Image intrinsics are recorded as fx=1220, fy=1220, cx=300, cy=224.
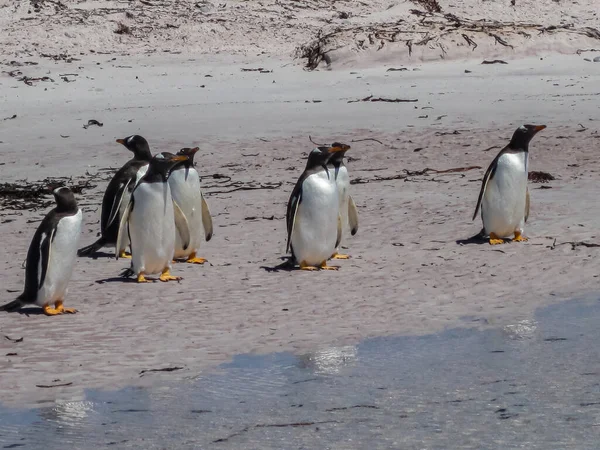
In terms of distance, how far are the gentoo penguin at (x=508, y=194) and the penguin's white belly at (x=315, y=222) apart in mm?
1110

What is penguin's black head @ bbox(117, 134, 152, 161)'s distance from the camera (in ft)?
26.0

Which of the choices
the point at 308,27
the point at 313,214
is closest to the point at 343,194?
the point at 313,214

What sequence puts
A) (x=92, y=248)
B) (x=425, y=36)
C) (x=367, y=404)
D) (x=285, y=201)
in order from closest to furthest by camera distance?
(x=367, y=404) → (x=92, y=248) → (x=285, y=201) → (x=425, y=36)

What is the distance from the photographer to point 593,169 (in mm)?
10234

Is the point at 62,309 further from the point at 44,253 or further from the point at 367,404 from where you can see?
the point at 367,404

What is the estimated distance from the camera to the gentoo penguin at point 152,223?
704 cm

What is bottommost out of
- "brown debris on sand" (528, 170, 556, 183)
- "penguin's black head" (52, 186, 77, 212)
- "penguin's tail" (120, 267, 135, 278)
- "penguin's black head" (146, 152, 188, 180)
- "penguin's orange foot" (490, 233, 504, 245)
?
"penguin's tail" (120, 267, 135, 278)

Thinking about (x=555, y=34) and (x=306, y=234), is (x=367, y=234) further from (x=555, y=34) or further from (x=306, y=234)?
(x=555, y=34)

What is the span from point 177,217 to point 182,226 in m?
0.08

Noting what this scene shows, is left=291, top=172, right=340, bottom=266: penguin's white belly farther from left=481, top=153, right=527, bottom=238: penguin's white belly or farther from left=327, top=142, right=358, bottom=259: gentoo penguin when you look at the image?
left=481, top=153, right=527, bottom=238: penguin's white belly

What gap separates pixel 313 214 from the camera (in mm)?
7297

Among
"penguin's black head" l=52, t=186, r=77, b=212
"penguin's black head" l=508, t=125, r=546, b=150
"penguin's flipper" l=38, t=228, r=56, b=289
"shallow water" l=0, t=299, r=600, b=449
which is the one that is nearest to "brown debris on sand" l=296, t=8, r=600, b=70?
"penguin's black head" l=508, t=125, r=546, b=150

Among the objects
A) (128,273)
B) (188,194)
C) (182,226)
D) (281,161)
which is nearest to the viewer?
(128,273)

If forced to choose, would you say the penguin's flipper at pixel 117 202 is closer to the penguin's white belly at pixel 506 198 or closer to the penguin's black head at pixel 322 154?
the penguin's black head at pixel 322 154
